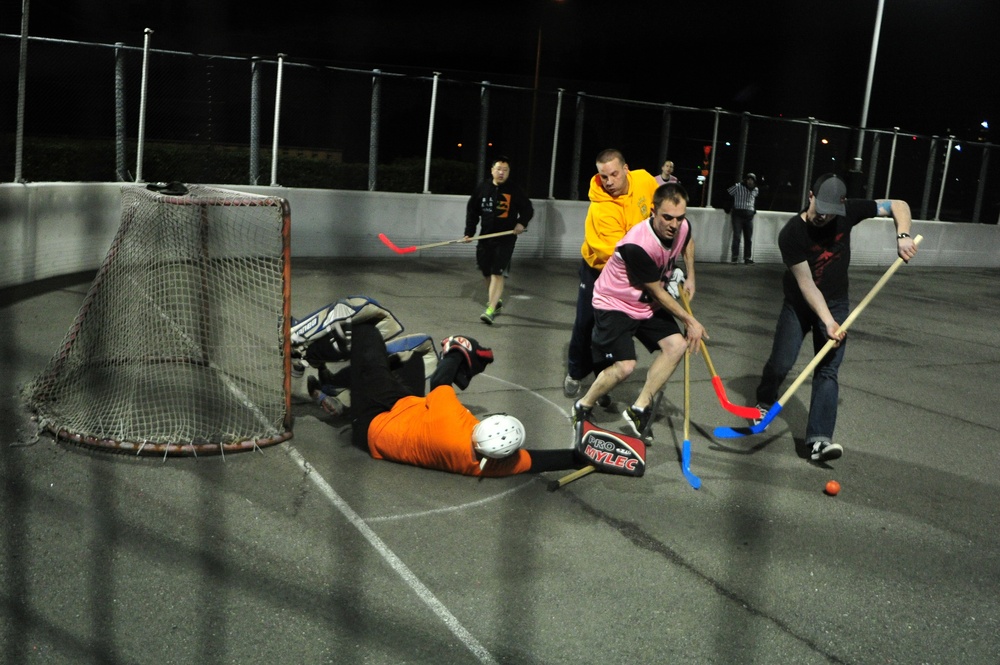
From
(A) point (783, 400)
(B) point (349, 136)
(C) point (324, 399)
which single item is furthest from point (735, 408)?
(B) point (349, 136)

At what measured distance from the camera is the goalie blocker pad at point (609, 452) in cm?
560

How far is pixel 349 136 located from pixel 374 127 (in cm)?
839

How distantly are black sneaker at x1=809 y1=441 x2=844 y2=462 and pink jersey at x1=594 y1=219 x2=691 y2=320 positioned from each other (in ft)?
4.66

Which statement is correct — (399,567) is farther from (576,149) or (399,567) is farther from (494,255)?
(576,149)

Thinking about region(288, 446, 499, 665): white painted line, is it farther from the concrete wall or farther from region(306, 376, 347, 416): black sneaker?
the concrete wall

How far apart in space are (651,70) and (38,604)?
144 ft

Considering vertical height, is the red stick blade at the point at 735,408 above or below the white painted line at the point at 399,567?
above

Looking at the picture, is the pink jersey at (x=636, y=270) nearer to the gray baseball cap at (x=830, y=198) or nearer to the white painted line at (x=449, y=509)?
the gray baseball cap at (x=830, y=198)

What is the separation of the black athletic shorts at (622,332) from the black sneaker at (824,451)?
1194 mm

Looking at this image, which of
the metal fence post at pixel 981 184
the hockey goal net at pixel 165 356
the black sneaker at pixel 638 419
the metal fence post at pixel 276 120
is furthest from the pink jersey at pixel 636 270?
the metal fence post at pixel 981 184

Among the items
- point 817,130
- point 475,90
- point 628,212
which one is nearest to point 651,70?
point 817,130

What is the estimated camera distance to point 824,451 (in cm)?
619

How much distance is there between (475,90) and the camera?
56.2ft

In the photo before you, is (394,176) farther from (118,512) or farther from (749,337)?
(118,512)
